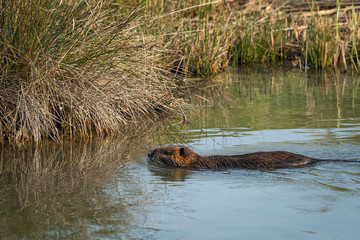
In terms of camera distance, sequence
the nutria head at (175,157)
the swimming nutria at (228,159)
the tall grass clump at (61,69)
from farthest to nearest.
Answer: the tall grass clump at (61,69) → the nutria head at (175,157) → the swimming nutria at (228,159)

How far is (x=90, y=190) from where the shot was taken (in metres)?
4.29

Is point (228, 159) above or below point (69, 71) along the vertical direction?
below

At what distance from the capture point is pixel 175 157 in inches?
201

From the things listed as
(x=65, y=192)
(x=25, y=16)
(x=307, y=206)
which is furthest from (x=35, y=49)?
(x=307, y=206)

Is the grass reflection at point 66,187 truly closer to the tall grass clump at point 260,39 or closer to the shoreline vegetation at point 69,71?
the shoreline vegetation at point 69,71

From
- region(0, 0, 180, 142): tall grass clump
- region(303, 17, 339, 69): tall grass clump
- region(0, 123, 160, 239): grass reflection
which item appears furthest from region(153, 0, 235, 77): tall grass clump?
region(0, 123, 160, 239): grass reflection

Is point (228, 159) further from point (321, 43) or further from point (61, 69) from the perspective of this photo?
point (321, 43)

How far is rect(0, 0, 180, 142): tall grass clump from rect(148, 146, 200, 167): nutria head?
1.05 m

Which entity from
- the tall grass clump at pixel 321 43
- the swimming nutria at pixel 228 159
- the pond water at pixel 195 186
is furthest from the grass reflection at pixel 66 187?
the tall grass clump at pixel 321 43

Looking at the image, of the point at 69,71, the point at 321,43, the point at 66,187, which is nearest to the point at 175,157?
the point at 66,187

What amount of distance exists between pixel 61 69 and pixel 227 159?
6.59ft

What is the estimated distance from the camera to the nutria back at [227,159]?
192 inches

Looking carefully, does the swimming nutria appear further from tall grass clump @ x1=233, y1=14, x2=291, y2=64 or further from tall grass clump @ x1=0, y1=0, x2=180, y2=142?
tall grass clump @ x1=233, y1=14, x2=291, y2=64

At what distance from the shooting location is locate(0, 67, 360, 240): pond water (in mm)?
3443
